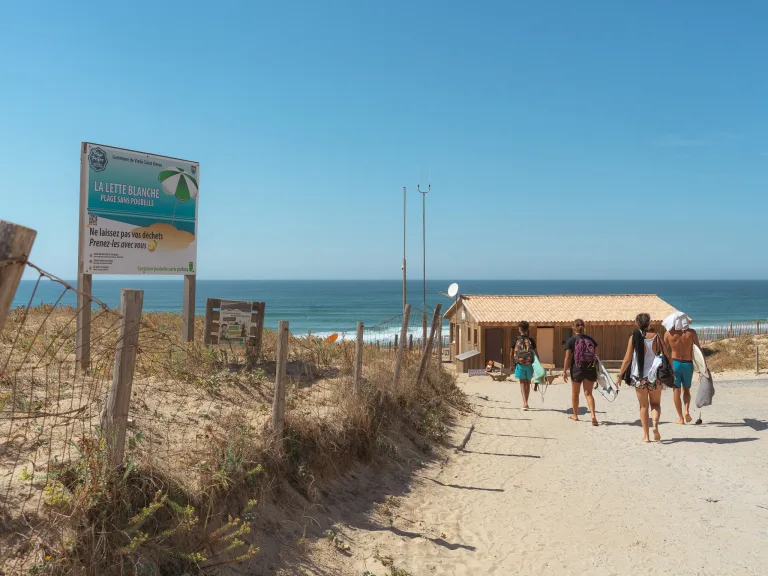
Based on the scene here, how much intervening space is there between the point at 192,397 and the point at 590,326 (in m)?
22.7

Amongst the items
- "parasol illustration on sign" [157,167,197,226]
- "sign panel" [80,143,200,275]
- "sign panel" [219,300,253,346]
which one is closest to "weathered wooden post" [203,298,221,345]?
"sign panel" [219,300,253,346]

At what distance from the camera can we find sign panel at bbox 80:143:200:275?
26.6 ft

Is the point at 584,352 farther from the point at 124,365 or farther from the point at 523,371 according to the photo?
the point at 124,365

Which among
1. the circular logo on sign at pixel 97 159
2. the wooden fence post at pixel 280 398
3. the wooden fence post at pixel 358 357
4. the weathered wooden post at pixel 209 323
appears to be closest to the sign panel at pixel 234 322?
the weathered wooden post at pixel 209 323

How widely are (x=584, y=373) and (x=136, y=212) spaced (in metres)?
7.41

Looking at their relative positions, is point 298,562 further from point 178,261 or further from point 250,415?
point 178,261

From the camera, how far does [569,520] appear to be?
605 cm

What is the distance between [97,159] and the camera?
811 centimetres

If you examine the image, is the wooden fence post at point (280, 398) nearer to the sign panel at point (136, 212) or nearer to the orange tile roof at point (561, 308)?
the sign panel at point (136, 212)

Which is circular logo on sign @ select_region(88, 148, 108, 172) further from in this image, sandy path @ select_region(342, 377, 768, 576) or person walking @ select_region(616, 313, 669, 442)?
person walking @ select_region(616, 313, 669, 442)

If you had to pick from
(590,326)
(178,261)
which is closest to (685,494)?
(178,261)

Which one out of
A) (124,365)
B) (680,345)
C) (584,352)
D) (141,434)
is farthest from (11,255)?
(680,345)

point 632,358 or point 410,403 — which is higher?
point 632,358

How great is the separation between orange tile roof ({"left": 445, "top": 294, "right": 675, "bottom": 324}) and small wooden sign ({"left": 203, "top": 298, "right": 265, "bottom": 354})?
1767 cm
